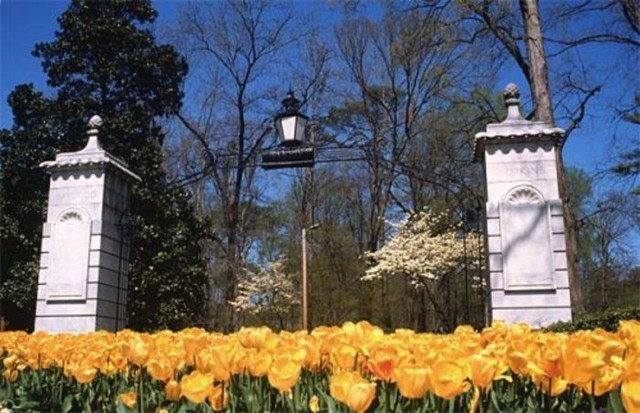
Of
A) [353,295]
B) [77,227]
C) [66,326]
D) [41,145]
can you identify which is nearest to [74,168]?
[77,227]

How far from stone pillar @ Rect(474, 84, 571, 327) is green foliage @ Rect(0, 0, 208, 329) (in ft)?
27.6

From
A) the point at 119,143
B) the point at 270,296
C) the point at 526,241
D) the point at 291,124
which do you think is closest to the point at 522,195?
the point at 526,241

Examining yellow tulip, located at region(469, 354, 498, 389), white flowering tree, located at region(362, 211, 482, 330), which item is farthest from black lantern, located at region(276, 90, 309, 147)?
white flowering tree, located at region(362, 211, 482, 330)

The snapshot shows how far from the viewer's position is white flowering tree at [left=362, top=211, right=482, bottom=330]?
828 inches

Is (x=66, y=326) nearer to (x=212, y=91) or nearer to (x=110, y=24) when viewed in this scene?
(x=110, y=24)

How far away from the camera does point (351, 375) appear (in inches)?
46.4

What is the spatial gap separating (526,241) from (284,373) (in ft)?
22.0

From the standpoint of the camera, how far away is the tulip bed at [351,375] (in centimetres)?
118

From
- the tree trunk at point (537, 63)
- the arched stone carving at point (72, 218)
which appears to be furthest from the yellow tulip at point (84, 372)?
the tree trunk at point (537, 63)

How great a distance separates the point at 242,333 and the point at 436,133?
22707mm

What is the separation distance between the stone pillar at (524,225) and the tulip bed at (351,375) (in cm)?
550

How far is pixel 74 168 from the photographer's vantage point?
28.8ft

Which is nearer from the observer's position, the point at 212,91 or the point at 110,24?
the point at 110,24

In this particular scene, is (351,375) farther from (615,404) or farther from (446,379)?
(615,404)
